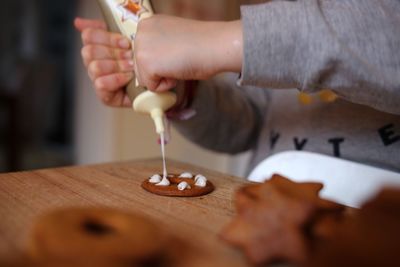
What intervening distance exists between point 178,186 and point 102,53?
26 cm

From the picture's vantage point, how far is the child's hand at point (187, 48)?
1.40ft

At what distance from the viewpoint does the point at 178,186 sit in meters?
0.46

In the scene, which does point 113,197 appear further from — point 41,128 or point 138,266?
point 41,128

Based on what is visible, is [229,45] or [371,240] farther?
[229,45]

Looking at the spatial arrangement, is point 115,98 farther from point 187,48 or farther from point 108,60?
point 187,48

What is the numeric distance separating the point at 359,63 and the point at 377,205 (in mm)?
208

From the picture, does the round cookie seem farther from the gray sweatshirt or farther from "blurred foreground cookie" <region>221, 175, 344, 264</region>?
the gray sweatshirt

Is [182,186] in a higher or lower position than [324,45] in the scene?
lower

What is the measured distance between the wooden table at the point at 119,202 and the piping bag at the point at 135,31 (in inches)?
2.6

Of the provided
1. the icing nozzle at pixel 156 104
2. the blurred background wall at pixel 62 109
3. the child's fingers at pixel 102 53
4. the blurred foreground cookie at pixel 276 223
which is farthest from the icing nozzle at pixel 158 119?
the blurred background wall at pixel 62 109

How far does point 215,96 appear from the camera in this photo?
2.54 feet

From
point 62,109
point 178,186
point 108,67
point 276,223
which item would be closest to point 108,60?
point 108,67

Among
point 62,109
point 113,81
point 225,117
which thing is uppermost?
point 113,81

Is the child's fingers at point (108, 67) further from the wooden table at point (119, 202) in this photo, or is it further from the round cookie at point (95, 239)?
the round cookie at point (95, 239)
